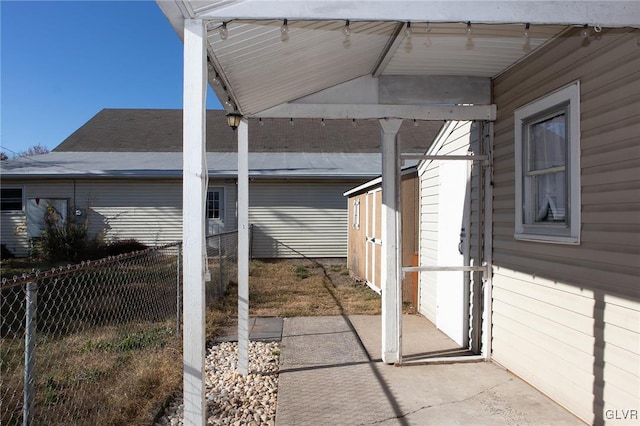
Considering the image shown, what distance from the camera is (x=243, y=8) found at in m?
2.47

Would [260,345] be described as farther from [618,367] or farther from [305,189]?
[305,189]

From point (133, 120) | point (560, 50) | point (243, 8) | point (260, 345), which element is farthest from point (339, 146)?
point (243, 8)

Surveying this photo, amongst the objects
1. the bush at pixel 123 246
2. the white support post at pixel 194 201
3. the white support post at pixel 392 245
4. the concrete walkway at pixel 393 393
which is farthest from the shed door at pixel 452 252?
the bush at pixel 123 246

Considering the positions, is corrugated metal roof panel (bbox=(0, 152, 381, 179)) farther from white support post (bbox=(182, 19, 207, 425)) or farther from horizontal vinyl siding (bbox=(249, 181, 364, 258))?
white support post (bbox=(182, 19, 207, 425))

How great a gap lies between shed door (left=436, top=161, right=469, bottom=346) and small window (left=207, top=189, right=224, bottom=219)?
9.60 metres

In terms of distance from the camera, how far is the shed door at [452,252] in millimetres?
5586

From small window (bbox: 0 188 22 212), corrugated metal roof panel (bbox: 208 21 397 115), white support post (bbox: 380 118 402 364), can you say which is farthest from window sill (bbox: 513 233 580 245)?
small window (bbox: 0 188 22 212)

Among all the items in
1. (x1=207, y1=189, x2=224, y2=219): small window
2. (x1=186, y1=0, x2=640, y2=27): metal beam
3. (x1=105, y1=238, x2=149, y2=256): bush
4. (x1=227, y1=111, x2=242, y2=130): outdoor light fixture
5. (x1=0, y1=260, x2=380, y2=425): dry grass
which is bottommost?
(x1=0, y1=260, x2=380, y2=425): dry grass

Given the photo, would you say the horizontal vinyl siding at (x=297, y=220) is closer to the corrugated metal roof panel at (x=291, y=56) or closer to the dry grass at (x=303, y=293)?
the dry grass at (x=303, y=293)

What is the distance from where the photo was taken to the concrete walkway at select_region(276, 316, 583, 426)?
3664 millimetres

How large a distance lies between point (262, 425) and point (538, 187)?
2.96m

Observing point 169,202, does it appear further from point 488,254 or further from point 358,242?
point 488,254

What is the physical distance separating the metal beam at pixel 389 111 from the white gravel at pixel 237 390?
2.56 meters

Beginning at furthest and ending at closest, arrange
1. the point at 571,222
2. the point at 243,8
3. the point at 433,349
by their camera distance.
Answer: the point at 433,349 < the point at 571,222 < the point at 243,8
